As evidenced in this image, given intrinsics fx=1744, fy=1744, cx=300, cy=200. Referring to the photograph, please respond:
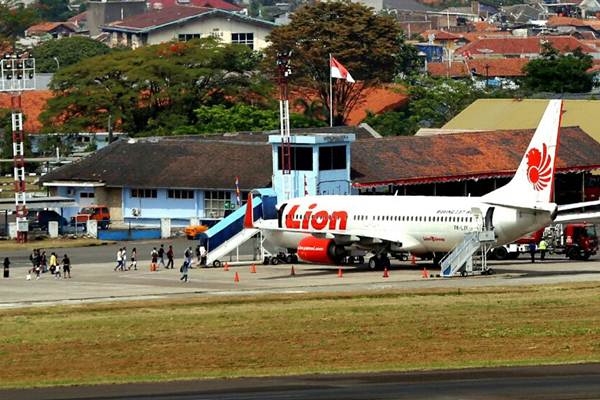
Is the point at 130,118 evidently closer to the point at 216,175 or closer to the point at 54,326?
the point at 216,175

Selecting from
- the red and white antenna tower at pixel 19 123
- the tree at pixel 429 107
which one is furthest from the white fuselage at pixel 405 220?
the tree at pixel 429 107

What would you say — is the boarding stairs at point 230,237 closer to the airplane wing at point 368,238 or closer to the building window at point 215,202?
the airplane wing at point 368,238

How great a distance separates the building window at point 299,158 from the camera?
98.6 m

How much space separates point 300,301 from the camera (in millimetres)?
68750

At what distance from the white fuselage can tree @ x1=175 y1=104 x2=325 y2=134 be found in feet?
169

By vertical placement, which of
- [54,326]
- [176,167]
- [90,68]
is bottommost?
[54,326]

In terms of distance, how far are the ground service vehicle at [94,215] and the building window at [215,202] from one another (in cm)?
661

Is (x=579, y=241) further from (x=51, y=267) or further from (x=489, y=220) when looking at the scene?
(x=51, y=267)

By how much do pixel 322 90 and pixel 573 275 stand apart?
90512mm

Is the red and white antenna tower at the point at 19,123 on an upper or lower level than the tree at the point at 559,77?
lower

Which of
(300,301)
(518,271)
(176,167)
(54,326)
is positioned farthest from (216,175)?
(54,326)

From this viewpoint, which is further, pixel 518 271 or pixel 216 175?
pixel 216 175

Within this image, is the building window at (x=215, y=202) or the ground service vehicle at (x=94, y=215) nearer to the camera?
the building window at (x=215, y=202)

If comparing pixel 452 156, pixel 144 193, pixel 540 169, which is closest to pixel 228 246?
pixel 540 169
